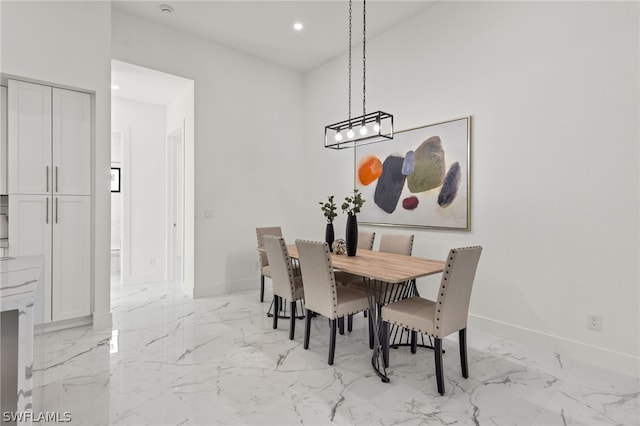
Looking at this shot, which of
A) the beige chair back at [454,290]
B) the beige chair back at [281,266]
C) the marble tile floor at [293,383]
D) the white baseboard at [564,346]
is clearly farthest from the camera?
the beige chair back at [281,266]

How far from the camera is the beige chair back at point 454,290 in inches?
78.9

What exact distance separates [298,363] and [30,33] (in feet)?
11.4

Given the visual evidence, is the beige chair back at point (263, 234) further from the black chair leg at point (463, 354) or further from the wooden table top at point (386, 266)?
the black chair leg at point (463, 354)

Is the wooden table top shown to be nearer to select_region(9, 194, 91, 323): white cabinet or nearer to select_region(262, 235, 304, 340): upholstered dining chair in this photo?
select_region(262, 235, 304, 340): upholstered dining chair

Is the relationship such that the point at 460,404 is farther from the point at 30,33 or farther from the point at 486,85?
the point at 30,33

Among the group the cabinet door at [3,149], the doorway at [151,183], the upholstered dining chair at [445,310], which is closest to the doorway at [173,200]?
the doorway at [151,183]

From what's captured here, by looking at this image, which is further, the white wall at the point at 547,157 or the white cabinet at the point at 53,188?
the white cabinet at the point at 53,188

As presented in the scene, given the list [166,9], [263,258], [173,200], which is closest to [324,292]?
[263,258]

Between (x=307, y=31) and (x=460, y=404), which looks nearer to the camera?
(x=460, y=404)

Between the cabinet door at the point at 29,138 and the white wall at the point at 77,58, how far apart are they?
147 millimetres

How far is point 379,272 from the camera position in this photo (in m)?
2.29

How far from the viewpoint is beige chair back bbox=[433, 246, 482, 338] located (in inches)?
78.9

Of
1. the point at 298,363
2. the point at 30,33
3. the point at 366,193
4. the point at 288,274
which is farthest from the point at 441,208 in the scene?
the point at 30,33

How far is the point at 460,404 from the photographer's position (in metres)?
1.94
